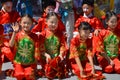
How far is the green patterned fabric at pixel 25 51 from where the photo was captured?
459 centimetres

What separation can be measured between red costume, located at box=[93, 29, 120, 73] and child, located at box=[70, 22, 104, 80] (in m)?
0.20

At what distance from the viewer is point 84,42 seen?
475 centimetres

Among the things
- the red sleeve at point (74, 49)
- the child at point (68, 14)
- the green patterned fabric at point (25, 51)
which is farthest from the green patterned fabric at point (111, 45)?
the green patterned fabric at point (25, 51)

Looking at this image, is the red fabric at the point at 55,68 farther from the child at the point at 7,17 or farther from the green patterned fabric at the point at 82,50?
the child at the point at 7,17

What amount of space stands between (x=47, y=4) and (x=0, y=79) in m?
1.48

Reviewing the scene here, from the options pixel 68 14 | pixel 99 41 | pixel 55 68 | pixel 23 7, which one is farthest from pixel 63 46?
pixel 23 7

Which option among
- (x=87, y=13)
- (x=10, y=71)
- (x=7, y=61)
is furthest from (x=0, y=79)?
(x=87, y=13)

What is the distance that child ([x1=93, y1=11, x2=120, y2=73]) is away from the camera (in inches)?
194

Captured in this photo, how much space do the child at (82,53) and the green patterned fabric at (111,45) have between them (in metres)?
0.32

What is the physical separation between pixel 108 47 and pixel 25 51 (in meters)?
1.23

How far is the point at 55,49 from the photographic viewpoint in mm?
4824

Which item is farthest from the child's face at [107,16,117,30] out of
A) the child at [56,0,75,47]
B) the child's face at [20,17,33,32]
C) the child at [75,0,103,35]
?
the child's face at [20,17,33,32]

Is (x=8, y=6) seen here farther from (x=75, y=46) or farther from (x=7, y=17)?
(x=75, y=46)

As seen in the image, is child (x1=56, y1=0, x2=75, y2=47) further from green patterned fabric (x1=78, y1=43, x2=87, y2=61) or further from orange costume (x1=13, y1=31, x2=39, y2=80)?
orange costume (x1=13, y1=31, x2=39, y2=80)
